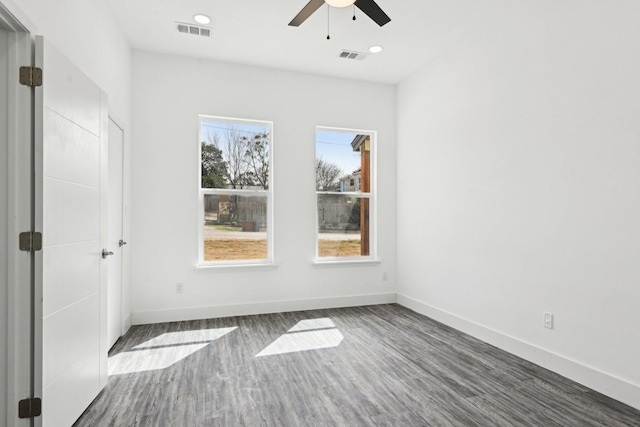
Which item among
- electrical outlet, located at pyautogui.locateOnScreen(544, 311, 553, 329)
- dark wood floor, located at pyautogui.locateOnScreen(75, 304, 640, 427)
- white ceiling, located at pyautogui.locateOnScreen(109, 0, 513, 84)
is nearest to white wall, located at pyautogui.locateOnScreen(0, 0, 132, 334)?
white ceiling, located at pyautogui.locateOnScreen(109, 0, 513, 84)

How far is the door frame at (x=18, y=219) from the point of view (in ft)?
5.64

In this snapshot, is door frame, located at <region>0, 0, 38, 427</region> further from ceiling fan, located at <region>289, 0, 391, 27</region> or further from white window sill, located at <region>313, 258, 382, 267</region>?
white window sill, located at <region>313, 258, 382, 267</region>

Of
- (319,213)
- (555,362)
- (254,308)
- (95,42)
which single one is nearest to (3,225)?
(95,42)

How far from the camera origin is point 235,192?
4.46 m

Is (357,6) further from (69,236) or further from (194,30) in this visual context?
(69,236)

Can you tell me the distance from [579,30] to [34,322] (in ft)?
13.0

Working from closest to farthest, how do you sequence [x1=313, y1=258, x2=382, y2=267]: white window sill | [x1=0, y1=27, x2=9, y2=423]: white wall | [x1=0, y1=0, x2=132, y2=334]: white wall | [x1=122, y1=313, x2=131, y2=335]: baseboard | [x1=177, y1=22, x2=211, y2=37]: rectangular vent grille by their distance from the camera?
[x1=0, y1=27, x2=9, y2=423]: white wall, [x1=0, y1=0, x2=132, y2=334]: white wall, [x1=177, y1=22, x2=211, y2=37]: rectangular vent grille, [x1=122, y1=313, x2=131, y2=335]: baseboard, [x1=313, y1=258, x2=382, y2=267]: white window sill

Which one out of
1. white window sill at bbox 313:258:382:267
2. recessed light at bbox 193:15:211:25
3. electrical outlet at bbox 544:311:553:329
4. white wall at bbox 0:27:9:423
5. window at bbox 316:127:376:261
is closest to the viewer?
white wall at bbox 0:27:9:423

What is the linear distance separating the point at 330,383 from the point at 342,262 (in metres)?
2.26

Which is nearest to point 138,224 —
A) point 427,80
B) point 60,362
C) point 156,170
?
point 156,170

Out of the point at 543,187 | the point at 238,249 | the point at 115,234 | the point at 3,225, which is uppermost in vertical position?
the point at 543,187

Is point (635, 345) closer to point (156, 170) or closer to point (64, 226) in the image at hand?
point (64, 226)

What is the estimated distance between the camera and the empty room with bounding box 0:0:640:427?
6.57 ft

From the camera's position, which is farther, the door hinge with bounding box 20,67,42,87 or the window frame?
the window frame
